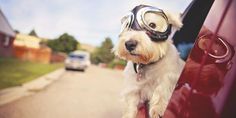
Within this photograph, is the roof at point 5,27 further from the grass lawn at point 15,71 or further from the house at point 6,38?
the grass lawn at point 15,71

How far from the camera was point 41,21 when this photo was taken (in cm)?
282

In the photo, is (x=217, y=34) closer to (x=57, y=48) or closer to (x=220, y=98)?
(x=220, y=98)

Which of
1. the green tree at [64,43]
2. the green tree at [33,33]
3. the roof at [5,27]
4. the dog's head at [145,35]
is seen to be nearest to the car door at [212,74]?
the dog's head at [145,35]

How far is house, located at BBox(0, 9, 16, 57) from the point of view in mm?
2954

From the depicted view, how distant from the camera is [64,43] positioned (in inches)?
111

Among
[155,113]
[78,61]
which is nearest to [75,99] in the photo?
[78,61]

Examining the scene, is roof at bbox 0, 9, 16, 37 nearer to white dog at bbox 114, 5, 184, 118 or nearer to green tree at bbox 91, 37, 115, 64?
green tree at bbox 91, 37, 115, 64

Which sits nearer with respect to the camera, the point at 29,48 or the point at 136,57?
the point at 136,57

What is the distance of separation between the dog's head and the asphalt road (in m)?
0.57

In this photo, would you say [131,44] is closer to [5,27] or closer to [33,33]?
[33,33]

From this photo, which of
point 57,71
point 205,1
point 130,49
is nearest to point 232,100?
point 130,49

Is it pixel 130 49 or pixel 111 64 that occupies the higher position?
pixel 130 49

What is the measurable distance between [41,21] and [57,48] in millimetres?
273

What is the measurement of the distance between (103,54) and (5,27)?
804mm
